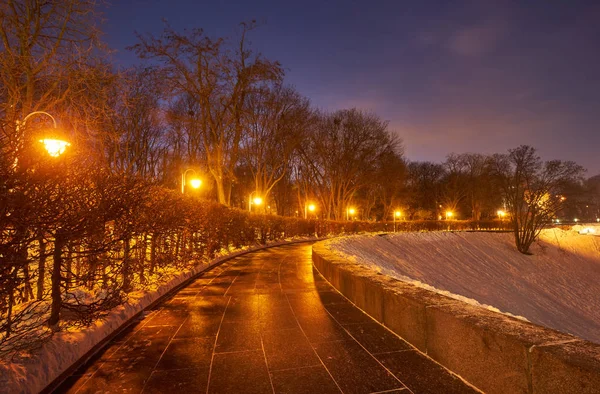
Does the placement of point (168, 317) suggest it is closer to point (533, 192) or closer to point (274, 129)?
point (274, 129)

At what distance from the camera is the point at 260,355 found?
4.11m

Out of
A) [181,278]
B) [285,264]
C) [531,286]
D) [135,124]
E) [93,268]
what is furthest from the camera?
[135,124]

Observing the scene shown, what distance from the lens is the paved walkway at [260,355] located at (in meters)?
3.36

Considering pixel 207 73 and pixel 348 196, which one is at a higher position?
pixel 207 73

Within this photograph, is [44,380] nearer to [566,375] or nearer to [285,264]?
[566,375]

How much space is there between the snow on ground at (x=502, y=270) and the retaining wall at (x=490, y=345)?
7.66m

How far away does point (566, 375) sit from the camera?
7.64ft

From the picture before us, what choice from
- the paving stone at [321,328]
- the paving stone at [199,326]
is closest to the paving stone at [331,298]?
the paving stone at [321,328]

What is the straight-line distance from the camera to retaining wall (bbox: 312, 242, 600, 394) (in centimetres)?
238

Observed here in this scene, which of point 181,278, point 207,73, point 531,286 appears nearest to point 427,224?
point 531,286

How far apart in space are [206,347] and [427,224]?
1909 inches

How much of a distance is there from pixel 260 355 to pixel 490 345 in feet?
7.78

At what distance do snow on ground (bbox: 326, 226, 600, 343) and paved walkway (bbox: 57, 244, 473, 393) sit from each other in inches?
255

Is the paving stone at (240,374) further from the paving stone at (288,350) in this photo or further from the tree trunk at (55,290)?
the tree trunk at (55,290)
